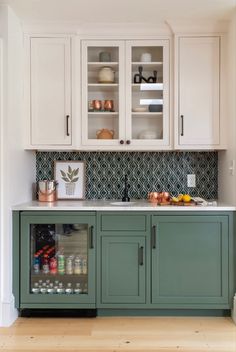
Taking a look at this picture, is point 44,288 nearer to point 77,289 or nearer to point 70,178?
point 77,289

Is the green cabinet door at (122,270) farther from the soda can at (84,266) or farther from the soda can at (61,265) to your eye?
the soda can at (61,265)

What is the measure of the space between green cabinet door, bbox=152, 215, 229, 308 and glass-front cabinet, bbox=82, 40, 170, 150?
27.9 inches

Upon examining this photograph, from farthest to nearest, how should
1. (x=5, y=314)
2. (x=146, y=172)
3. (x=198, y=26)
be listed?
(x=146, y=172) → (x=198, y=26) → (x=5, y=314)

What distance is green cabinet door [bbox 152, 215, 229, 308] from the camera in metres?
2.95

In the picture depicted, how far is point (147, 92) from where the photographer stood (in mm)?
3301

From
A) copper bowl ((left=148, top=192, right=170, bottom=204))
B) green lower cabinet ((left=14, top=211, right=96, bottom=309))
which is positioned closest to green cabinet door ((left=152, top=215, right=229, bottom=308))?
copper bowl ((left=148, top=192, right=170, bottom=204))

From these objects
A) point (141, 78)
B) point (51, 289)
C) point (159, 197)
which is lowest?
point (51, 289)

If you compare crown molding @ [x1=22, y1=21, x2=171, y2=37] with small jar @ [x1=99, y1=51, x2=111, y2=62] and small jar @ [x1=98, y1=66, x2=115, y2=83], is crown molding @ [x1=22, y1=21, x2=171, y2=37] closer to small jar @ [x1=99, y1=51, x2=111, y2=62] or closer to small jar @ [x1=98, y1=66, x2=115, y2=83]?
small jar @ [x1=99, y1=51, x2=111, y2=62]

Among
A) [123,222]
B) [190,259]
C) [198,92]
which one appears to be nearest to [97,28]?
[198,92]

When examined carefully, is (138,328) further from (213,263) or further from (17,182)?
(17,182)

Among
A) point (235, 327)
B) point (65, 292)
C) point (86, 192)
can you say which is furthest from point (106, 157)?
point (235, 327)

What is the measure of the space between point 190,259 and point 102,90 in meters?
1.58

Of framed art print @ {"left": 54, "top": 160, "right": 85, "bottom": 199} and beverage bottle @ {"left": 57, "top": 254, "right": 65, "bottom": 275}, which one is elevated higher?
framed art print @ {"left": 54, "top": 160, "right": 85, "bottom": 199}

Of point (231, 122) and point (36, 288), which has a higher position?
point (231, 122)
